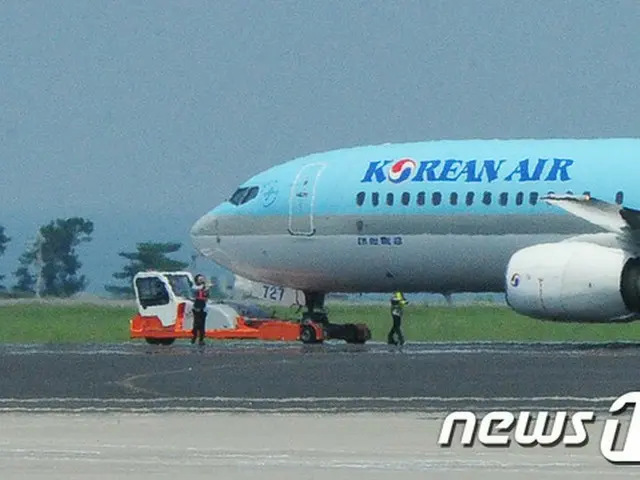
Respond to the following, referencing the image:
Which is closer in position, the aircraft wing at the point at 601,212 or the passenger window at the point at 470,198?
the aircraft wing at the point at 601,212

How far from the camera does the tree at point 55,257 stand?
513 ft

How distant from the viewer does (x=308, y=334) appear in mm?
50156

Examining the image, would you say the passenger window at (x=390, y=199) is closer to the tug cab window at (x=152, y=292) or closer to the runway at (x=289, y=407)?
the runway at (x=289, y=407)

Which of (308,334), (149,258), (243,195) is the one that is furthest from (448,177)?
(149,258)

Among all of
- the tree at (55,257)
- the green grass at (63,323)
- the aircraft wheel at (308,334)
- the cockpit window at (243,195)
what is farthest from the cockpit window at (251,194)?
the tree at (55,257)

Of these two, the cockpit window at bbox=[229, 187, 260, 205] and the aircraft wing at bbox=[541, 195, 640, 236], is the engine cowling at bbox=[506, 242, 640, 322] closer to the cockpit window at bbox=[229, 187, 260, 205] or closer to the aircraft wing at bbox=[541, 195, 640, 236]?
the aircraft wing at bbox=[541, 195, 640, 236]

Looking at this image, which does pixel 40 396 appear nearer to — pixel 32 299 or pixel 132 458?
pixel 132 458

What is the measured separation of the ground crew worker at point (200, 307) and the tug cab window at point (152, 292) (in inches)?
102

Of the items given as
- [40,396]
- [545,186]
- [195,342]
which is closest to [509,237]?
[545,186]

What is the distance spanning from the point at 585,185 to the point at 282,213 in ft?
23.6

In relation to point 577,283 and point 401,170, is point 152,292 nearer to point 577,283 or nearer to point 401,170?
point 401,170

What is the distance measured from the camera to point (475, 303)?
93.6 metres

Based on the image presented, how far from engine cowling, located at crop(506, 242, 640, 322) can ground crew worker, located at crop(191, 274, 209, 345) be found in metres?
8.13

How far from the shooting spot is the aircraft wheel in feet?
164
